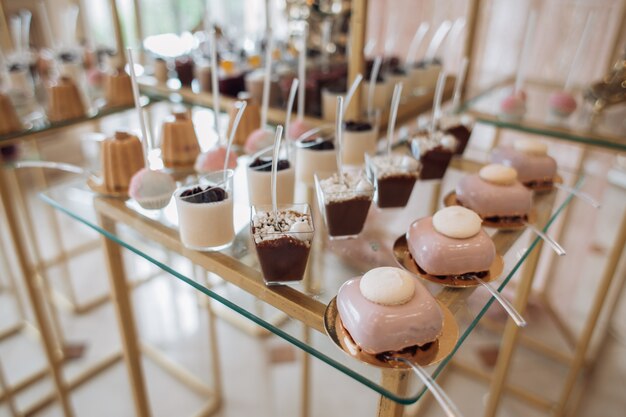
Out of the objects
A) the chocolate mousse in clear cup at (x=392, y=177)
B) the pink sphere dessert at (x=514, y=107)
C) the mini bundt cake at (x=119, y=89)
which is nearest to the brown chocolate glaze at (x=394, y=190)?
the chocolate mousse in clear cup at (x=392, y=177)

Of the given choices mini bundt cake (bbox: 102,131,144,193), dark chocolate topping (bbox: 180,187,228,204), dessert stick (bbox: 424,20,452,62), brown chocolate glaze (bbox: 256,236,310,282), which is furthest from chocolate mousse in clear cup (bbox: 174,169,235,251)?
dessert stick (bbox: 424,20,452,62)

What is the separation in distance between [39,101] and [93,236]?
1.27m

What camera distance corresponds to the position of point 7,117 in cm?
118

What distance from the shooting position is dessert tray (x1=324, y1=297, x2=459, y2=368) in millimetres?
591

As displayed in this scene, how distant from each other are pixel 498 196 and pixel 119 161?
0.73 meters

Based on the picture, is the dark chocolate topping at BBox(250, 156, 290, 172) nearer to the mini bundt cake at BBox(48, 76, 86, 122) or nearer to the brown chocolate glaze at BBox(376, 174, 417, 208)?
the brown chocolate glaze at BBox(376, 174, 417, 208)

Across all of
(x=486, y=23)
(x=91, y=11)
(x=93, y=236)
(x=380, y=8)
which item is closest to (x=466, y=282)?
(x=486, y=23)

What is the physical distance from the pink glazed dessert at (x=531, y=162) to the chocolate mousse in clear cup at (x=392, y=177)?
0.81 feet

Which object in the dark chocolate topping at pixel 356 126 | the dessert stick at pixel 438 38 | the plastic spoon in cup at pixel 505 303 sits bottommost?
the plastic spoon in cup at pixel 505 303

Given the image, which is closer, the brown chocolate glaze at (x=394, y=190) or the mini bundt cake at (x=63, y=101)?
the brown chocolate glaze at (x=394, y=190)

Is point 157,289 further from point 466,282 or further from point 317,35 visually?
point 466,282

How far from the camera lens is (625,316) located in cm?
204

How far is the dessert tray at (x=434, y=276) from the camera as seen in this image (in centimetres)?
73

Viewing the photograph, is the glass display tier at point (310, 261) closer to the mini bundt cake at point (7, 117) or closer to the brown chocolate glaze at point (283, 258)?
the brown chocolate glaze at point (283, 258)
